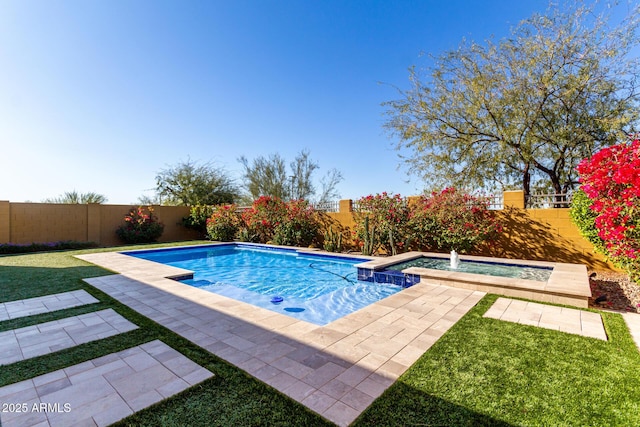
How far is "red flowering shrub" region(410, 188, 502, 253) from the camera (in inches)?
345

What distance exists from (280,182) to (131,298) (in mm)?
19525

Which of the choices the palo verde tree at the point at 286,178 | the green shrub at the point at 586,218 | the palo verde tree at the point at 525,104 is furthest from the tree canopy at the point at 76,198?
the green shrub at the point at 586,218

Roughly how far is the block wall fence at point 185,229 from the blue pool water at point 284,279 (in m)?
3.15

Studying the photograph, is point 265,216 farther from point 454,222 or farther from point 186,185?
point 186,185

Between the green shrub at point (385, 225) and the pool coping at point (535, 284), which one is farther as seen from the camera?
the green shrub at point (385, 225)

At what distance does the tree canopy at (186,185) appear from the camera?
21.9 metres

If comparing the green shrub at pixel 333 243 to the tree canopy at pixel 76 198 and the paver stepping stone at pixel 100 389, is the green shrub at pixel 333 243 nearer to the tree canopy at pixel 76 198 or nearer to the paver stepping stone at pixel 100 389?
the paver stepping stone at pixel 100 389

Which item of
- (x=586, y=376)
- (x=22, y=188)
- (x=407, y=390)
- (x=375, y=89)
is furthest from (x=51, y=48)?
(x=586, y=376)

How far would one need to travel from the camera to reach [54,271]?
757 cm

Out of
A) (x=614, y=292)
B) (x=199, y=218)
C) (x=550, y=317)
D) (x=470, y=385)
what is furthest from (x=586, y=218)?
(x=199, y=218)

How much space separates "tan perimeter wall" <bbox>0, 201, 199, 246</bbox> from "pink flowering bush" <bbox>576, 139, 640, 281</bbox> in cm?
1766

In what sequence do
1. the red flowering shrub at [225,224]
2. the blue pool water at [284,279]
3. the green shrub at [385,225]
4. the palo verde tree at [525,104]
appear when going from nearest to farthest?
the blue pool water at [284,279]
the palo verde tree at [525,104]
the green shrub at [385,225]
the red flowering shrub at [225,224]

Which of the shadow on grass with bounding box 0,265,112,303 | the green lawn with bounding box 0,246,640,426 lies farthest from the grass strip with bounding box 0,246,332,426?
the shadow on grass with bounding box 0,265,112,303

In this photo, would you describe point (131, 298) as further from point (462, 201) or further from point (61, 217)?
point (61, 217)
